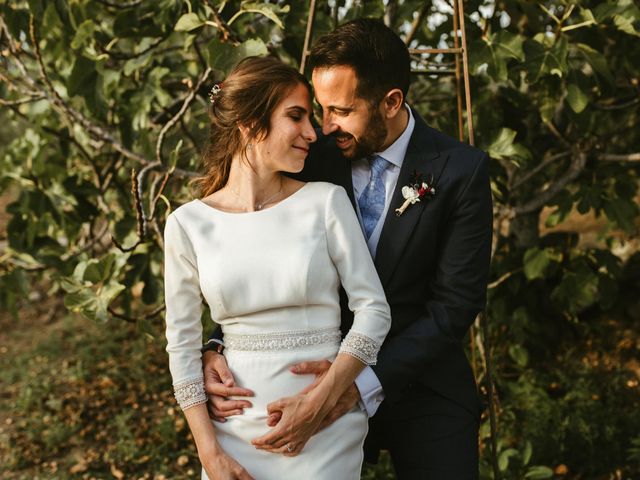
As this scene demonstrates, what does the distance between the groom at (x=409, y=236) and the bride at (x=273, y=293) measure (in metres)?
0.12

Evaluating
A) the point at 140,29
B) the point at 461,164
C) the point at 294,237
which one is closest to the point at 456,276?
the point at 461,164

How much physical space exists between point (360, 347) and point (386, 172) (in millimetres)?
602

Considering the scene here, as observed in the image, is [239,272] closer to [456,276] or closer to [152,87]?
[456,276]

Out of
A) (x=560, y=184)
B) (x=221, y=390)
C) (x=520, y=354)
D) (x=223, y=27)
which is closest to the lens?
(x=221, y=390)

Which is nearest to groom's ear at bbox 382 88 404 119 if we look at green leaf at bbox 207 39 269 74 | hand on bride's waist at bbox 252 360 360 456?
green leaf at bbox 207 39 269 74

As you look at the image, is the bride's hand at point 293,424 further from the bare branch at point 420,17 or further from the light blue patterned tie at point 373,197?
the bare branch at point 420,17

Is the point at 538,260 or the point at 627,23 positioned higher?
the point at 627,23

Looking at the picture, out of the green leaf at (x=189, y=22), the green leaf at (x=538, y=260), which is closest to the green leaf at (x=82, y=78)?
the green leaf at (x=189, y=22)

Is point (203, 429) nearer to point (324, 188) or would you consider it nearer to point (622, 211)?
point (324, 188)

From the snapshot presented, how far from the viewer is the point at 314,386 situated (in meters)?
1.77

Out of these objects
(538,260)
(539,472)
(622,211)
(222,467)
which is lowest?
(539,472)

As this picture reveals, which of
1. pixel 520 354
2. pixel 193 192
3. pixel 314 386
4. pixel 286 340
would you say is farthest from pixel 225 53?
pixel 520 354

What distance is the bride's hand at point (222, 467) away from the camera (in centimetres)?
178

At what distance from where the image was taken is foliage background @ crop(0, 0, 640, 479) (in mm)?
2621
